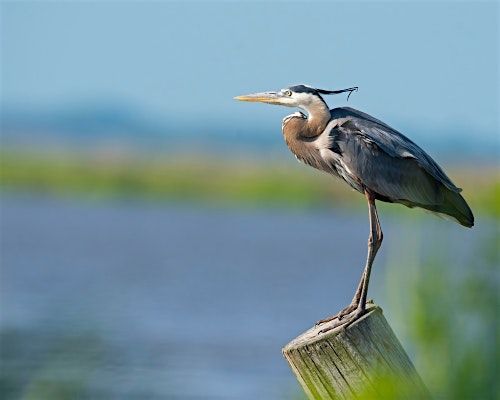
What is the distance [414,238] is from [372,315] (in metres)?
→ 3.76

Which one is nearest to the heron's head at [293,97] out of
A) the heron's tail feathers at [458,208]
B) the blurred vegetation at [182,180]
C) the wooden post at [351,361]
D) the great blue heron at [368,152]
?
the great blue heron at [368,152]

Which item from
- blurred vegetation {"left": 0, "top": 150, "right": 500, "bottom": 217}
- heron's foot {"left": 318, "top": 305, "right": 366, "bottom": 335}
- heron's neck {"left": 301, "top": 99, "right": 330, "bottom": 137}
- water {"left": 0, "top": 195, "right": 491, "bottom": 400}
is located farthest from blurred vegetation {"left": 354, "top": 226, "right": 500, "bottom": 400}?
blurred vegetation {"left": 0, "top": 150, "right": 500, "bottom": 217}

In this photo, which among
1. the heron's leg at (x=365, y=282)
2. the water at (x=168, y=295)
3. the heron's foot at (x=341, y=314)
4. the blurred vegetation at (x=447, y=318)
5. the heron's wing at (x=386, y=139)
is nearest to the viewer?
the heron's leg at (x=365, y=282)

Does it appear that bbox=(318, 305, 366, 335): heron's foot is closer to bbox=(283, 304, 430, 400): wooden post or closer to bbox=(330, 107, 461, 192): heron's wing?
bbox=(283, 304, 430, 400): wooden post

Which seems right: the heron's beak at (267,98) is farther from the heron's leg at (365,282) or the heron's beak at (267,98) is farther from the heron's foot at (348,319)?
the heron's foot at (348,319)

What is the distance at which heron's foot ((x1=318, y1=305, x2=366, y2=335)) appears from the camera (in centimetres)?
448

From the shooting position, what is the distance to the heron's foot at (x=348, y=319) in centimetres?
448

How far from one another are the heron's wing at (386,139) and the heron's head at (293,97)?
5.0 inches

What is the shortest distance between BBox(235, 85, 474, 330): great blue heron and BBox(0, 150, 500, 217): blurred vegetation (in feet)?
115

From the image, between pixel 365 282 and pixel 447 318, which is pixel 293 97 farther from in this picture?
pixel 447 318

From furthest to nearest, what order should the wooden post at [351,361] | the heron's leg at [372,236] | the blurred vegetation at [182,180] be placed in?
the blurred vegetation at [182,180] → the heron's leg at [372,236] → the wooden post at [351,361]

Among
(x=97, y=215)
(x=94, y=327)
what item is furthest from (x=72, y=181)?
(x=94, y=327)

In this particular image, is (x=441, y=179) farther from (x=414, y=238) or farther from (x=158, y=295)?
(x=158, y=295)

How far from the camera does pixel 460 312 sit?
790 cm
